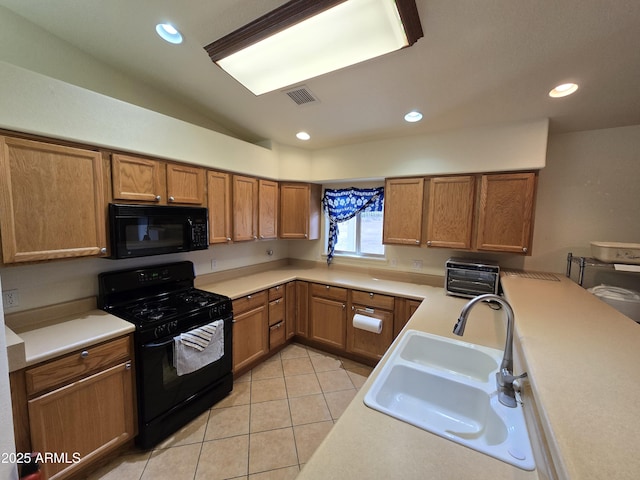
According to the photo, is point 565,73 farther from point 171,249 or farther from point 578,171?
point 171,249

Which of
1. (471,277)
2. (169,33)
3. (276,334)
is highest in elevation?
(169,33)

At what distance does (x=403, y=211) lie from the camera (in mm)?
2730

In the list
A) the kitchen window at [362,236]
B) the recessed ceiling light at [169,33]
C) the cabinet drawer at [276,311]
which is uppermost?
the recessed ceiling light at [169,33]

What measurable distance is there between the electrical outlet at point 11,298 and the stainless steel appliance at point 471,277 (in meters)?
3.28

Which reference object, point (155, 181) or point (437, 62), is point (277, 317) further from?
point (437, 62)

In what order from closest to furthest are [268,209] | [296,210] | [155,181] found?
1. [155,181]
2. [268,209]
3. [296,210]

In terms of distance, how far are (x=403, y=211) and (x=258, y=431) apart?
2.37 meters

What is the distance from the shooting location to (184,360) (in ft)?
6.12

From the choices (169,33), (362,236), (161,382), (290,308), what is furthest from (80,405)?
(362,236)

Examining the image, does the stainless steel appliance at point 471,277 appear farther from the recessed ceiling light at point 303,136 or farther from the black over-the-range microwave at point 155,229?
the black over-the-range microwave at point 155,229

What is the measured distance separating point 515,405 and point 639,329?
0.70 m

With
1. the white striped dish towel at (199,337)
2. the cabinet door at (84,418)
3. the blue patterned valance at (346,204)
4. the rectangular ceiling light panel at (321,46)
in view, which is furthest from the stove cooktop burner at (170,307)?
the rectangular ceiling light panel at (321,46)

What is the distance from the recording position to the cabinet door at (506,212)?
2.18 metres

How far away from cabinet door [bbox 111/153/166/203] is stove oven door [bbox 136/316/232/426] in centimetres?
107
